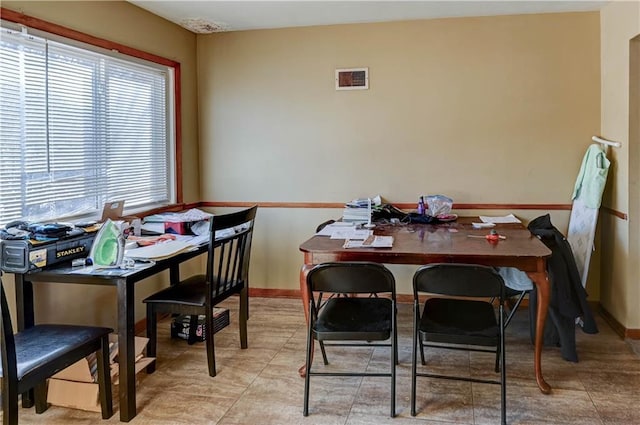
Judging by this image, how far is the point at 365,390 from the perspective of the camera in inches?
107

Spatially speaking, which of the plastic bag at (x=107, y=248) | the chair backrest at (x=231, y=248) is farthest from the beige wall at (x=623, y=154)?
the plastic bag at (x=107, y=248)

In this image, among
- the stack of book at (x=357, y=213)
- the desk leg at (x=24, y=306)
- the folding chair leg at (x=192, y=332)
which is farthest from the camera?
the stack of book at (x=357, y=213)

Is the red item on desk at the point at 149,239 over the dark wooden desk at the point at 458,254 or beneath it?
over

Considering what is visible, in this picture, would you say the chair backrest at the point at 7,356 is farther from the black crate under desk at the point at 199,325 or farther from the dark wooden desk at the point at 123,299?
the black crate under desk at the point at 199,325

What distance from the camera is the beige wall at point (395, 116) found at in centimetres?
387

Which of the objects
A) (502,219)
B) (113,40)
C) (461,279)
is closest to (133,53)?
(113,40)

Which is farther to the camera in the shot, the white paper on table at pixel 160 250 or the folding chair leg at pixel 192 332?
the folding chair leg at pixel 192 332

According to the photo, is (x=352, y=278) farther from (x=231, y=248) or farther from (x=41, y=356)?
(x=41, y=356)

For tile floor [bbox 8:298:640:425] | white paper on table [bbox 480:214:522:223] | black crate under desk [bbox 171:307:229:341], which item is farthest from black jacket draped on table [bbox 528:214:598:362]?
black crate under desk [bbox 171:307:229:341]

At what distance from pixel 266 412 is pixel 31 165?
182 centimetres

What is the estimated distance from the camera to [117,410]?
8.30ft

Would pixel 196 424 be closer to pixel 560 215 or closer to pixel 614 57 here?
pixel 560 215

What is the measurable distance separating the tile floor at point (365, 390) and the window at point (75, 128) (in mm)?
1097

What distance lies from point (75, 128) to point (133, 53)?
2.57 ft
